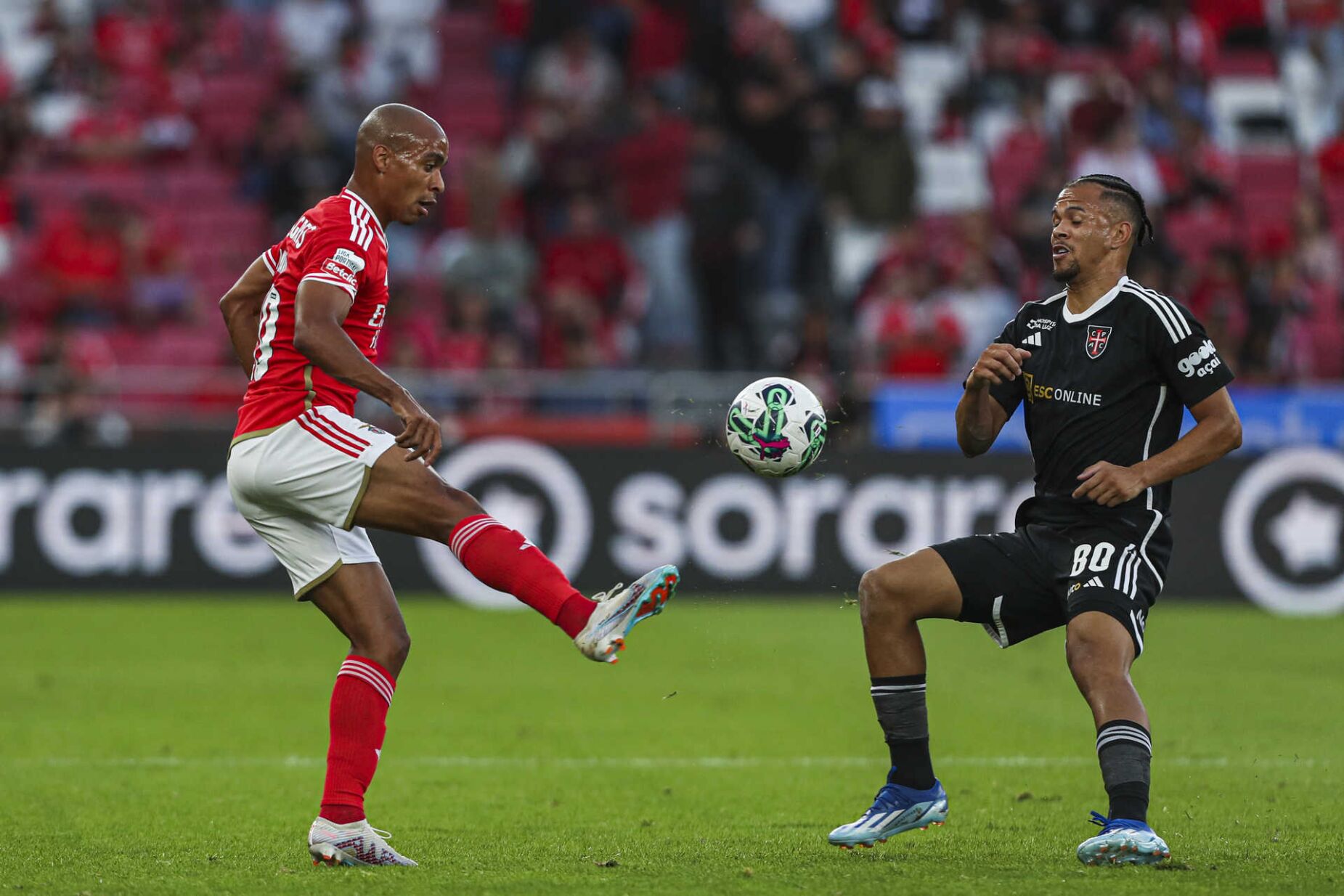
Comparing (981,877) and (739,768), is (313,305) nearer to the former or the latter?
(981,877)

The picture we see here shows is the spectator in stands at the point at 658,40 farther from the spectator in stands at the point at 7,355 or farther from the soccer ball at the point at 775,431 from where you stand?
the soccer ball at the point at 775,431

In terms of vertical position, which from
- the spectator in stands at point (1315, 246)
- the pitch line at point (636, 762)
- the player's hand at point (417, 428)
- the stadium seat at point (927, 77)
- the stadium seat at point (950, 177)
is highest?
the stadium seat at point (927, 77)

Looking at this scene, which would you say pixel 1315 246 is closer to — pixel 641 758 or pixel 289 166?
pixel 289 166

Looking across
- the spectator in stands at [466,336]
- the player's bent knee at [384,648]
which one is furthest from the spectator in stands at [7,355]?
the player's bent knee at [384,648]

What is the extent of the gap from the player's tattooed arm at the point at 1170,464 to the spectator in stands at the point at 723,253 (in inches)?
439

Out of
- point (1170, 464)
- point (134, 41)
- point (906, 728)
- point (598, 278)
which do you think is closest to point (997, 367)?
point (1170, 464)

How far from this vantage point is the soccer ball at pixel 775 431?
6117mm

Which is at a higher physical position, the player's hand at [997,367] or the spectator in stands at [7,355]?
the player's hand at [997,367]

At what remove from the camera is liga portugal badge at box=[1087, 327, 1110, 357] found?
5875 millimetres

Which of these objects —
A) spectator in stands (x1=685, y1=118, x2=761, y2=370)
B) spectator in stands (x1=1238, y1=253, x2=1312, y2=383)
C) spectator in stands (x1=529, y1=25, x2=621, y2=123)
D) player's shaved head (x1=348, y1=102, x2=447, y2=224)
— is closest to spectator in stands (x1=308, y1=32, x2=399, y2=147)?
spectator in stands (x1=529, y1=25, x2=621, y2=123)

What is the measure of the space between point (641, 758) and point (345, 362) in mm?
3214

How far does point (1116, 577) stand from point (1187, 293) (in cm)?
1160

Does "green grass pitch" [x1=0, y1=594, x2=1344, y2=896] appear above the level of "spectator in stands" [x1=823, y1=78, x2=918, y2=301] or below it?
below

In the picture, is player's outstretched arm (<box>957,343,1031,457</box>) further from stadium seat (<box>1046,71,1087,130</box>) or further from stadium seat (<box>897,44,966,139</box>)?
stadium seat (<box>897,44,966,139</box>)
